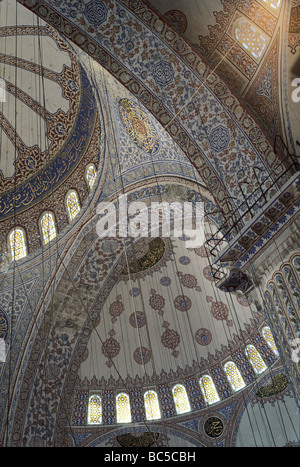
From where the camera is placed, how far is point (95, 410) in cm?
1034

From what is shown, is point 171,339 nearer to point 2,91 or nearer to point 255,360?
point 255,360

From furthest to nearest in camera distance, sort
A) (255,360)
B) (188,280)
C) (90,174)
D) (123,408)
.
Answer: (188,280), (123,408), (255,360), (90,174)

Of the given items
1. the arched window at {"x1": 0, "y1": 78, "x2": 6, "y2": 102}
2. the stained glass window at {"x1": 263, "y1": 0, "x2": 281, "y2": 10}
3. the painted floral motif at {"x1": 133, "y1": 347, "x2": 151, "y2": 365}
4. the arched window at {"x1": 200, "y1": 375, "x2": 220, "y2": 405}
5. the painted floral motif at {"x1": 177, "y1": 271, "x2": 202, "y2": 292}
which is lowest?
the arched window at {"x1": 200, "y1": 375, "x2": 220, "y2": 405}

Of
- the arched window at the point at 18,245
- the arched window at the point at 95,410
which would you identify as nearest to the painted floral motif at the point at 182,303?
the arched window at the point at 95,410

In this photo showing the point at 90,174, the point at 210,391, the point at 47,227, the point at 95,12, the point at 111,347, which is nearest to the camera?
the point at 95,12

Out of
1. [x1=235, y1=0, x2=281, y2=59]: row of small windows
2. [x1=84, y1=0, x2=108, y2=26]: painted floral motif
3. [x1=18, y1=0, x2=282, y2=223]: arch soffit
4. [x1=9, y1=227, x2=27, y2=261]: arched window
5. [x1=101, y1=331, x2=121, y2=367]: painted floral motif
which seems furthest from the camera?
[x1=101, y1=331, x2=121, y2=367]: painted floral motif

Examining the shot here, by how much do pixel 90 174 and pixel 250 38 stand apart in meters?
4.62

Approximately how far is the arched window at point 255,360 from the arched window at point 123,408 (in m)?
3.04

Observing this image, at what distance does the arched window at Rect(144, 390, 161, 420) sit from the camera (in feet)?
34.0

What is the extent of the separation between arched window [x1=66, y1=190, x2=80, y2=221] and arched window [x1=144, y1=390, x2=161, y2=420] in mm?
4821

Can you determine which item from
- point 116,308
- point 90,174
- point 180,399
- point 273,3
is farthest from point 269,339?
point 273,3

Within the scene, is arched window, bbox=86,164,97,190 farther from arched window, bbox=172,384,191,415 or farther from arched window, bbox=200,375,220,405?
arched window, bbox=172,384,191,415

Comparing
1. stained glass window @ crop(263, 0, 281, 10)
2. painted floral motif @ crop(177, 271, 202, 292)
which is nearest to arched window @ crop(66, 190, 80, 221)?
painted floral motif @ crop(177, 271, 202, 292)
